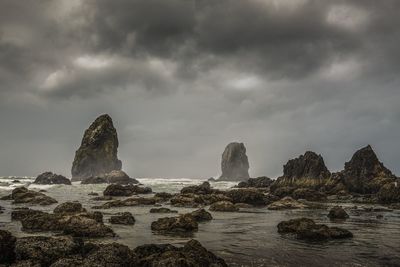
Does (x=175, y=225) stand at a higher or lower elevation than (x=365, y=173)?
lower

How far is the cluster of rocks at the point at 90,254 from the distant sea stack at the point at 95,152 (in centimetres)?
12967

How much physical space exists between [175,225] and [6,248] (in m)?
10.9

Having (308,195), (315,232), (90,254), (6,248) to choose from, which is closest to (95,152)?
(308,195)

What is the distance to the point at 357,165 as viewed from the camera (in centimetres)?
6694

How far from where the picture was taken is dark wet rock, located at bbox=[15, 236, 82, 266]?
45.2ft

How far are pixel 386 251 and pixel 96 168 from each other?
133908 millimetres

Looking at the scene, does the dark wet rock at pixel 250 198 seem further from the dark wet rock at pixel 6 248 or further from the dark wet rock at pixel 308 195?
the dark wet rock at pixel 6 248

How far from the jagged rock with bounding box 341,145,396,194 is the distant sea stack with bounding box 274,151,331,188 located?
12.9 feet

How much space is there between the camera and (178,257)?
498 inches

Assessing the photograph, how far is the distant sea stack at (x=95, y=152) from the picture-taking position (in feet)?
463

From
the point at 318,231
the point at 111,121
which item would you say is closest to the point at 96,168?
the point at 111,121

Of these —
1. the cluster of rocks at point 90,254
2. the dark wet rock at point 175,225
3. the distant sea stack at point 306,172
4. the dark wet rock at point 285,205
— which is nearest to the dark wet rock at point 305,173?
the distant sea stack at point 306,172

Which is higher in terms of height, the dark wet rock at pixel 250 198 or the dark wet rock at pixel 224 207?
the dark wet rock at pixel 250 198

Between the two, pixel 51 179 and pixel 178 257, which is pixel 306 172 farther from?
pixel 51 179
